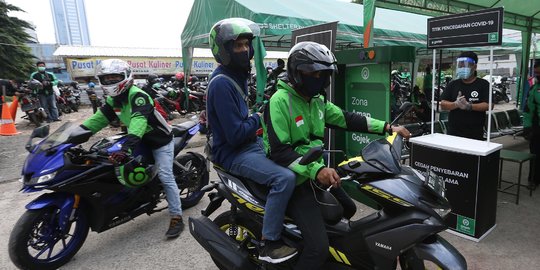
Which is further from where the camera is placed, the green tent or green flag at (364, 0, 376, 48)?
the green tent

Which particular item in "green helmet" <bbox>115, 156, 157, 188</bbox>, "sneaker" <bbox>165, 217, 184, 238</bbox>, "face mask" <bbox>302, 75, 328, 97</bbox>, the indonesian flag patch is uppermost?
"face mask" <bbox>302, 75, 328, 97</bbox>

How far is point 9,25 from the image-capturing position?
88.3 ft

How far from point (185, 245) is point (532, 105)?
16.4ft

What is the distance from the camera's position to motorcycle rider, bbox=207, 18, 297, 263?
2234 millimetres

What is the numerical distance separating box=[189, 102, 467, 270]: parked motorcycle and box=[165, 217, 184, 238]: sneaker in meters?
1.30

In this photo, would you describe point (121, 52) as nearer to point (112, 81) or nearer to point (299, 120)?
point (112, 81)

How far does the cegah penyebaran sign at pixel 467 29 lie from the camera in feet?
10.8

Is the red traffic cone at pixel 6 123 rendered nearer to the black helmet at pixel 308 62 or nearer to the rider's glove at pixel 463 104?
the black helmet at pixel 308 62

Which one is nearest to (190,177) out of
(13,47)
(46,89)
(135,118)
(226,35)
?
(135,118)

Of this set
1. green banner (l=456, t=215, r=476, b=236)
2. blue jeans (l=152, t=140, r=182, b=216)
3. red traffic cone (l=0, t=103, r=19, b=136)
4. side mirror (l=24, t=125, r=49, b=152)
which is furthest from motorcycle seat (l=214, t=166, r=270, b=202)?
red traffic cone (l=0, t=103, r=19, b=136)

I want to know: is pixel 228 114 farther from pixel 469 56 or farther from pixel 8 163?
pixel 8 163

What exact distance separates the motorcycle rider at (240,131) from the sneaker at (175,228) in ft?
5.14

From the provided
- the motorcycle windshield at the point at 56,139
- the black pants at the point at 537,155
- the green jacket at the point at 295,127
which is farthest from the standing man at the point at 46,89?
the black pants at the point at 537,155

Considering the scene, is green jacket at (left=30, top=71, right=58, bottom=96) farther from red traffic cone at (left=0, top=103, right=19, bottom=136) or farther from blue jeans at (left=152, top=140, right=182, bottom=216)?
blue jeans at (left=152, top=140, right=182, bottom=216)
